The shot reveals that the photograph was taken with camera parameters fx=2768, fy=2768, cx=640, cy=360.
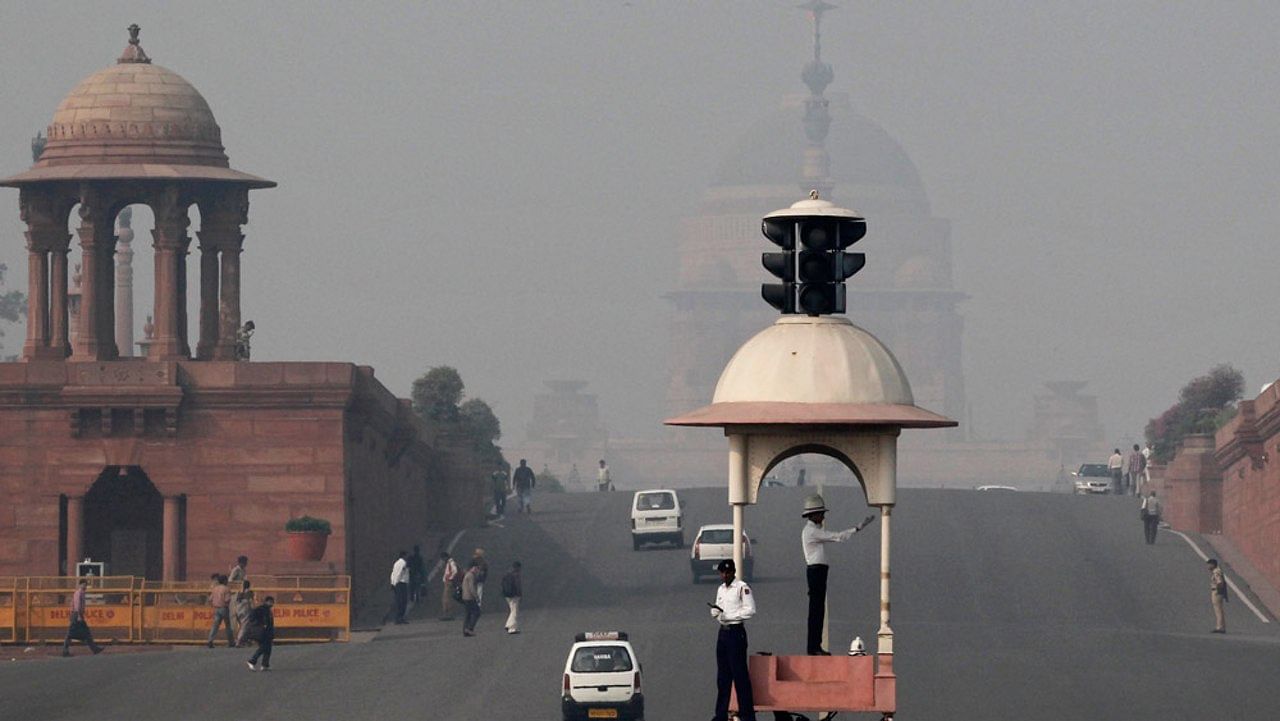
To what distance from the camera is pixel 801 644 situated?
1906 inches

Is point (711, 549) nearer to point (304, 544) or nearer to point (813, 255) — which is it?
point (304, 544)

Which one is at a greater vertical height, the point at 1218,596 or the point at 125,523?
the point at 125,523

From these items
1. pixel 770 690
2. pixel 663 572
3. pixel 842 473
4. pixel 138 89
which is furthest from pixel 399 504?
pixel 842 473

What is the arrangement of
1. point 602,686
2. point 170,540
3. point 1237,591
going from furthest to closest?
point 1237,591 → point 170,540 → point 602,686

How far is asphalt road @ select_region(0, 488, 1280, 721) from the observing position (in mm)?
43781

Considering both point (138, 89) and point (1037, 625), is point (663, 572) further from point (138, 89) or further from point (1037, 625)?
point (138, 89)

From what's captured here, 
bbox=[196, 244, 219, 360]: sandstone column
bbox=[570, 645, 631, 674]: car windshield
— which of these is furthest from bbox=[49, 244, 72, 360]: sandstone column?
bbox=[570, 645, 631, 674]: car windshield

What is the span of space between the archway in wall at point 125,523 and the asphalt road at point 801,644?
6.10 m

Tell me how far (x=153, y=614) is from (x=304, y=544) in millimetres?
4229

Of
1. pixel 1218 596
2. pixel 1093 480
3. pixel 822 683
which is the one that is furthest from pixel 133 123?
pixel 1093 480

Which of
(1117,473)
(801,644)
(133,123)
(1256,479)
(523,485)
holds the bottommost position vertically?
(801,644)

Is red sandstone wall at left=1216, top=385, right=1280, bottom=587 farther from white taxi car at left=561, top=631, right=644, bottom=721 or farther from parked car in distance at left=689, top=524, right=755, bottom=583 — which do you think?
white taxi car at left=561, top=631, right=644, bottom=721

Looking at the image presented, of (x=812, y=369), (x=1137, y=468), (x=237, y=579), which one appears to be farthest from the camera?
(x=1137, y=468)

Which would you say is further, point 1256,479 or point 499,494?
point 499,494
